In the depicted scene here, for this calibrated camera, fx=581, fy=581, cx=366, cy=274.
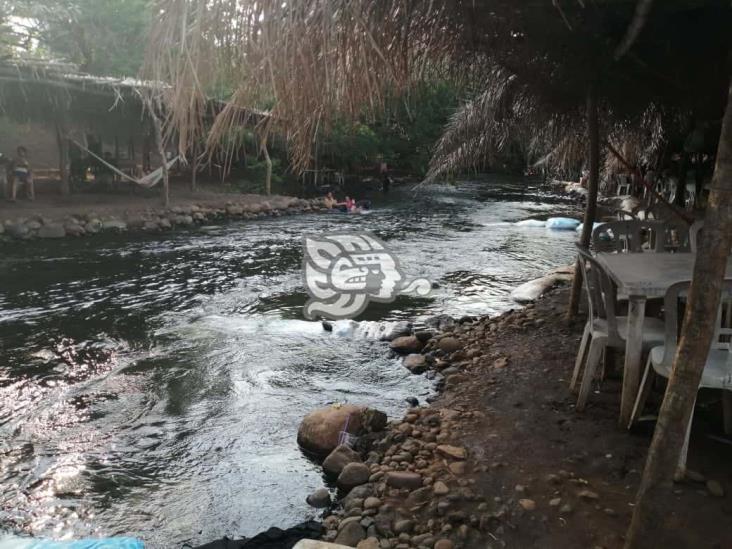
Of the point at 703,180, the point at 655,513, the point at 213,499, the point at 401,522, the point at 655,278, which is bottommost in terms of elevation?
the point at 213,499

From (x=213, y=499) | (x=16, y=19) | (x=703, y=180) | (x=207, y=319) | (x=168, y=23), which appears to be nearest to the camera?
(x=168, y=23)

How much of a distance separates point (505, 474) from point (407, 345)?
2.55m

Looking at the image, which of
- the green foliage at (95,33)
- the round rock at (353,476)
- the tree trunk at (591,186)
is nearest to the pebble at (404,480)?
the round rock at (353,476)

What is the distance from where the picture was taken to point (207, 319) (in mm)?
6234

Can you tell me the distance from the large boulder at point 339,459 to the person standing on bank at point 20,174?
11.1 m

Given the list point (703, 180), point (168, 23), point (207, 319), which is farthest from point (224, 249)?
point (168, 23)

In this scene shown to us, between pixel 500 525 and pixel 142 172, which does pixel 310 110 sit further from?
pixel 142 172

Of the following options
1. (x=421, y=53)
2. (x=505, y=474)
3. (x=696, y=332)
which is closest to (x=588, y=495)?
(x=505, y=474)

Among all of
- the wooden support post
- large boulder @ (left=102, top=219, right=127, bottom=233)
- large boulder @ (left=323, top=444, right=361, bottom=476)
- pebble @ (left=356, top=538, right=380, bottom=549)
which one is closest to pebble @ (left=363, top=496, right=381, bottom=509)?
pebble @ (left=356, top=538, right=380, bottom=549)

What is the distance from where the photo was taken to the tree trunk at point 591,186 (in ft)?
13.8

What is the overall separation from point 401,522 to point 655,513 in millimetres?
1077

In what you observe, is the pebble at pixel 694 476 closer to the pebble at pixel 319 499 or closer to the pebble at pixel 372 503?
the pebble at pixel 372 503

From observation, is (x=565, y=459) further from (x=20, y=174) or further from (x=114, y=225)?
(x=20, y=174)

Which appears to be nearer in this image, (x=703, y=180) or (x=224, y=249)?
(x=703, y=180)
